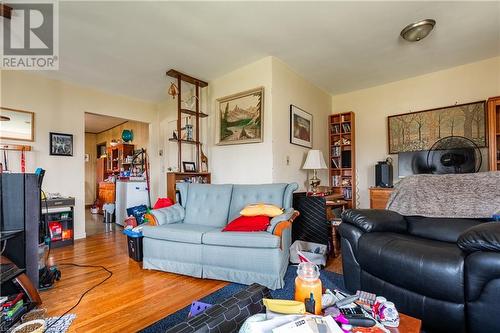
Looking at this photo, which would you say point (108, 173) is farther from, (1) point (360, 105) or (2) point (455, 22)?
(2) point (455, 22)

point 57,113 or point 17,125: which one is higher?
point 57,113

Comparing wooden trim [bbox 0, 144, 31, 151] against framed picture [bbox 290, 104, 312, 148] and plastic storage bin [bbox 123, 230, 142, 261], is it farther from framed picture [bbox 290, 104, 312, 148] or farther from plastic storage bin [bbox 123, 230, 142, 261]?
framed picture [bbox 290, 104, 312, 148]

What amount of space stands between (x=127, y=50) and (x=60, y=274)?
2.51 metres

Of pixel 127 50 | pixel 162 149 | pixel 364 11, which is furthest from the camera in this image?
pixel 162 149

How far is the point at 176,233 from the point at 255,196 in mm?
893

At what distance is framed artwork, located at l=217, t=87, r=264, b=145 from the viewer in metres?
3.13

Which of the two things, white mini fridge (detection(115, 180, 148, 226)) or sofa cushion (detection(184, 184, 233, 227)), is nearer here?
sofa cushion (detection(184, 184, 233, 227))

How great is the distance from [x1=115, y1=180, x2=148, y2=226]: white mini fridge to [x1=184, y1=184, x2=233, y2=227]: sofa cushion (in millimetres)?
2285

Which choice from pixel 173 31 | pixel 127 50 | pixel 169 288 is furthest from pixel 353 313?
pixel 127 50

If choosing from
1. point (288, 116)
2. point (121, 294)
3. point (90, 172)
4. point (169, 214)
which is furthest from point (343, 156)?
point (90, 172)

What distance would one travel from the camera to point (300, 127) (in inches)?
140

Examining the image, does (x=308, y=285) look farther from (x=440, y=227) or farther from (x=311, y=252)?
(x=311, y=252)

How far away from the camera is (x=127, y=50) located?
2857mm

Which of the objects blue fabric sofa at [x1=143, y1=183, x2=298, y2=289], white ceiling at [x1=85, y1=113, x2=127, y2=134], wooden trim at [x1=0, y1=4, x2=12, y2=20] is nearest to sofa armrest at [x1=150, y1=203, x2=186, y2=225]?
blue fabric sofa at [x1=143, y1=183, x2=298, y2=289]
